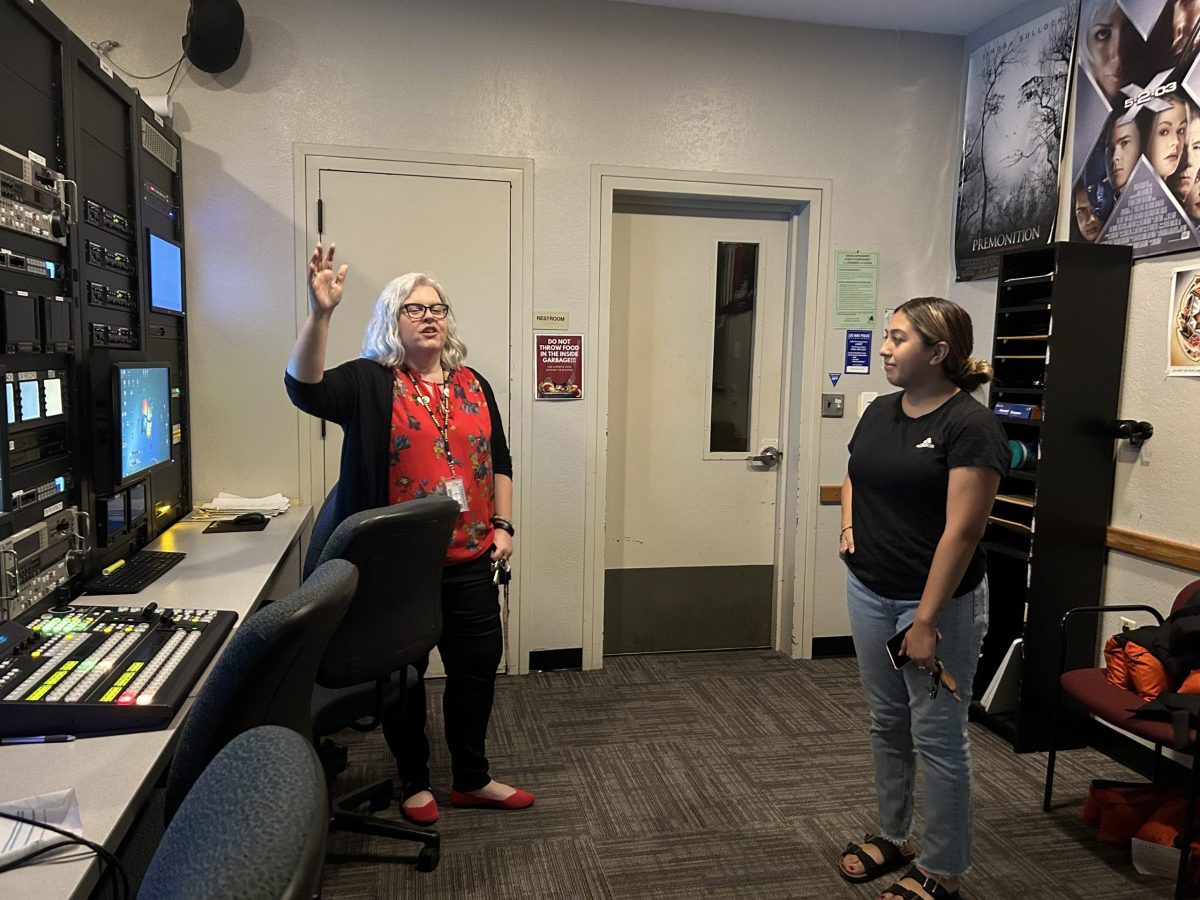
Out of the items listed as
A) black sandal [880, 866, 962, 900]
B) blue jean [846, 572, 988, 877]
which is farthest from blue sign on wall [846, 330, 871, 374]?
black sandal [880, 866, 962, 900]

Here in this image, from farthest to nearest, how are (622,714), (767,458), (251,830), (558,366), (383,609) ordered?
1. (767,458)
2. (558,366)
3. (622,714)
4. (383,609)
5. (251,830)

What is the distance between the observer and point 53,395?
5.96 ft

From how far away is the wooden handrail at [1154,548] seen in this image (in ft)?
8.02

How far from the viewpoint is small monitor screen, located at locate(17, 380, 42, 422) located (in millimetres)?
1660

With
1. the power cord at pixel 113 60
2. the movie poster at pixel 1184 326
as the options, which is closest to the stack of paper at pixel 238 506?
the power cord at pixel 113 60

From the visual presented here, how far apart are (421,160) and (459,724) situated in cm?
206

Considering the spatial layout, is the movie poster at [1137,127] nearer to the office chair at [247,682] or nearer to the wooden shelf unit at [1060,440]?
the wooden shelf unit at [1060,440]

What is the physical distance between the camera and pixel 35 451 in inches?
68.2

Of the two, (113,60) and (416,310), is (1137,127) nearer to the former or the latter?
(416,310)

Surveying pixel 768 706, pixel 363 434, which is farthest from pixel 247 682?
pixel 768 706

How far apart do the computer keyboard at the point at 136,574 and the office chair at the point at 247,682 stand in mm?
1008

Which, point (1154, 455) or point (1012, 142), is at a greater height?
point (1012, 142)

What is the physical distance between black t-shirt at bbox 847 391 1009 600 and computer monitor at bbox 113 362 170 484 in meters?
1.83

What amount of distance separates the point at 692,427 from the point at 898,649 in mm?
1850
